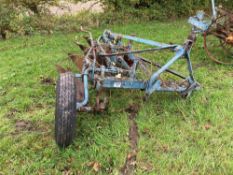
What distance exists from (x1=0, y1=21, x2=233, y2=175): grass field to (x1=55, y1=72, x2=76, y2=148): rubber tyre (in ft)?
0.62

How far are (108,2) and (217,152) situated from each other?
644 cm

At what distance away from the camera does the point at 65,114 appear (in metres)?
3.38

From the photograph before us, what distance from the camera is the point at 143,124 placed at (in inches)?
161

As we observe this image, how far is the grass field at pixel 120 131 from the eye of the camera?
3.44m

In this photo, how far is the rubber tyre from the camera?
3380 mm

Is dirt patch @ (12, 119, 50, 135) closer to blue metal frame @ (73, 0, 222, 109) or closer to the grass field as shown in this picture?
the grass field

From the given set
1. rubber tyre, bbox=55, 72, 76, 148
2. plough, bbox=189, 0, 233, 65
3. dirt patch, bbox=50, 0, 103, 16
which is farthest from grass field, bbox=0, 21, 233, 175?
dirt patch, bbox=50, 0, 103, 16

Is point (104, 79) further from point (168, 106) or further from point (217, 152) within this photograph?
point (217, 152)

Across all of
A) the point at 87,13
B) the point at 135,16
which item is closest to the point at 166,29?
the point at 135,16

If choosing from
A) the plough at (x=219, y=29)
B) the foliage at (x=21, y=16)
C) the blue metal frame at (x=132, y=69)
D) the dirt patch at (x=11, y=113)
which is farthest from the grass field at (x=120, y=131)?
the foliage at (x=21, y=16)

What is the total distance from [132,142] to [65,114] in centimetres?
84

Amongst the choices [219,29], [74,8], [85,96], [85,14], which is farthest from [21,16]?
[85,96]

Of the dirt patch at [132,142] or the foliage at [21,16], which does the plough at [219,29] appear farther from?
the foliage at [21,16]

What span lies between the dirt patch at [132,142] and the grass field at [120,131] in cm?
5
